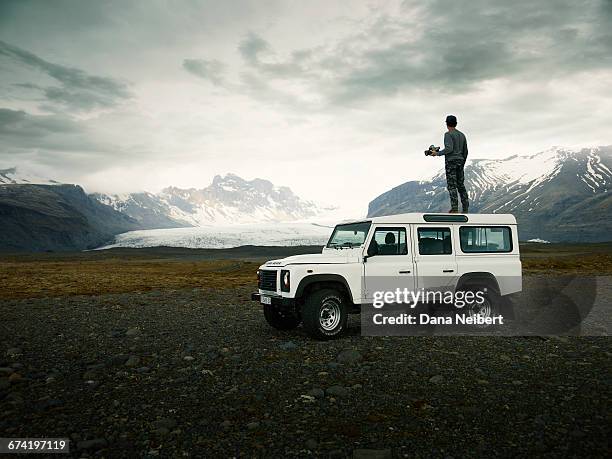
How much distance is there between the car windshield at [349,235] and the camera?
1074 cm

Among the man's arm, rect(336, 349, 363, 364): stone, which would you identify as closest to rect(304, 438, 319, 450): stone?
rect(336, 349, 363, 364): stone

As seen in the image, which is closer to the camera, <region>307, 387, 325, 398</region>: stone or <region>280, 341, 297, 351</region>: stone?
<region>307, 387, 325, 398</region>: stone

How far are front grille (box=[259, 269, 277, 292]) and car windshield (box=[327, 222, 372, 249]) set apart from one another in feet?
6.19

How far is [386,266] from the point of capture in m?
10.5

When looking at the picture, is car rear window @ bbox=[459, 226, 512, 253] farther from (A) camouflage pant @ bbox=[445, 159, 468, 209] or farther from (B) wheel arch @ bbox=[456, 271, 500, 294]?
(A) camouflage pant @ bbox=[445, 159, 468, 209]

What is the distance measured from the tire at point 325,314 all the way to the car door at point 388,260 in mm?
696

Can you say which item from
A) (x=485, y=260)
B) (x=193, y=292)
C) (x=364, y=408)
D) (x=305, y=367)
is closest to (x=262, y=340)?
(x=305, y=367)

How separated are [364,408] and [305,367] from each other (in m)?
2.15

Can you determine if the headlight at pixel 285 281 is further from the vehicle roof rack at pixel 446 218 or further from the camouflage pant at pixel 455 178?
the camouflage pant at pixel 455 178

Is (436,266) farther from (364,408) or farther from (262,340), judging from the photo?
(364,408)

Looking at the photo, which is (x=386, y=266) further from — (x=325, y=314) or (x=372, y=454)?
(x=372, y=454)

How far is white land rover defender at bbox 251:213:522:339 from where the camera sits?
10086 mm

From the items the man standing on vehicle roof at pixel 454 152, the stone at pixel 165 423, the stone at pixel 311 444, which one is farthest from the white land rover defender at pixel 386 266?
the stone at pixel 311 444

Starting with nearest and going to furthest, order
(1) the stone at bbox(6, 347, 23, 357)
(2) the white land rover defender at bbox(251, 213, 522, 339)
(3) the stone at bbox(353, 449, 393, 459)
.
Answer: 1. (3) the stone at bbox(353, 449, 393, 459)
2. (1) the stone at bbox(6, 347, 23, 357)
3. (2) the white land rover defender at bbox(251, 213, 522, 339)
